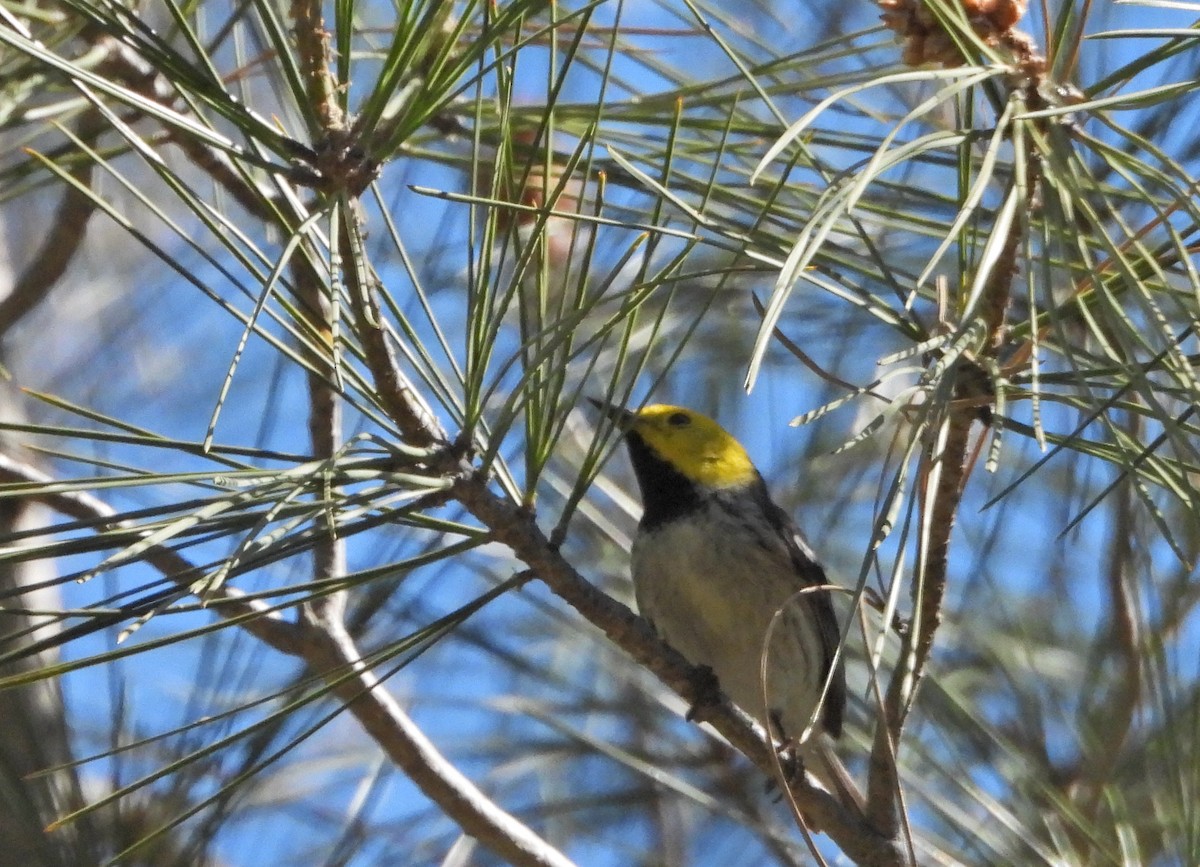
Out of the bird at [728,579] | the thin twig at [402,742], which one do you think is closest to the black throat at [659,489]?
the bird at [728,579]

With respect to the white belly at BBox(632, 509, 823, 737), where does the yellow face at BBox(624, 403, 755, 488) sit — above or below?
above

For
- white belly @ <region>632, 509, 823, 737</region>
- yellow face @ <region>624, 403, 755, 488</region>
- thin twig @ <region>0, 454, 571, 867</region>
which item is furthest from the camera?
yellow face @ <region>624, 403, 755, 488</region>

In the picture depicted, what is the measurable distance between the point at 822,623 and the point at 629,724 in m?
0.40

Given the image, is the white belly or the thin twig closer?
the thin twig

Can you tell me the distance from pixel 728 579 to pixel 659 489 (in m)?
0.23

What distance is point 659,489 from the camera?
2.50 metres

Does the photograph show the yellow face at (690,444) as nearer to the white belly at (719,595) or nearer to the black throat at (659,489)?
the black throat at (659,489)

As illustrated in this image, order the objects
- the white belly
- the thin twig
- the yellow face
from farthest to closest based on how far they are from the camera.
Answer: the yellow face < the white belly < the thin twig

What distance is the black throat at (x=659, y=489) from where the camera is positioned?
2.42 meters

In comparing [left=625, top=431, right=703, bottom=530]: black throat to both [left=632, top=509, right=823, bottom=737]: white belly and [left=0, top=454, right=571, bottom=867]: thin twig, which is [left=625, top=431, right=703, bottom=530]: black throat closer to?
[left=632, top=509, right=823, bottom=737]: white belly

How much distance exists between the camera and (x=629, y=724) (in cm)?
262

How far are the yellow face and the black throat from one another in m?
0.01

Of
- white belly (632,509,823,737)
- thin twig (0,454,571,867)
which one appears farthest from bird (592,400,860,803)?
thin twig (0,454,571,867)

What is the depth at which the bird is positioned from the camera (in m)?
2.33
